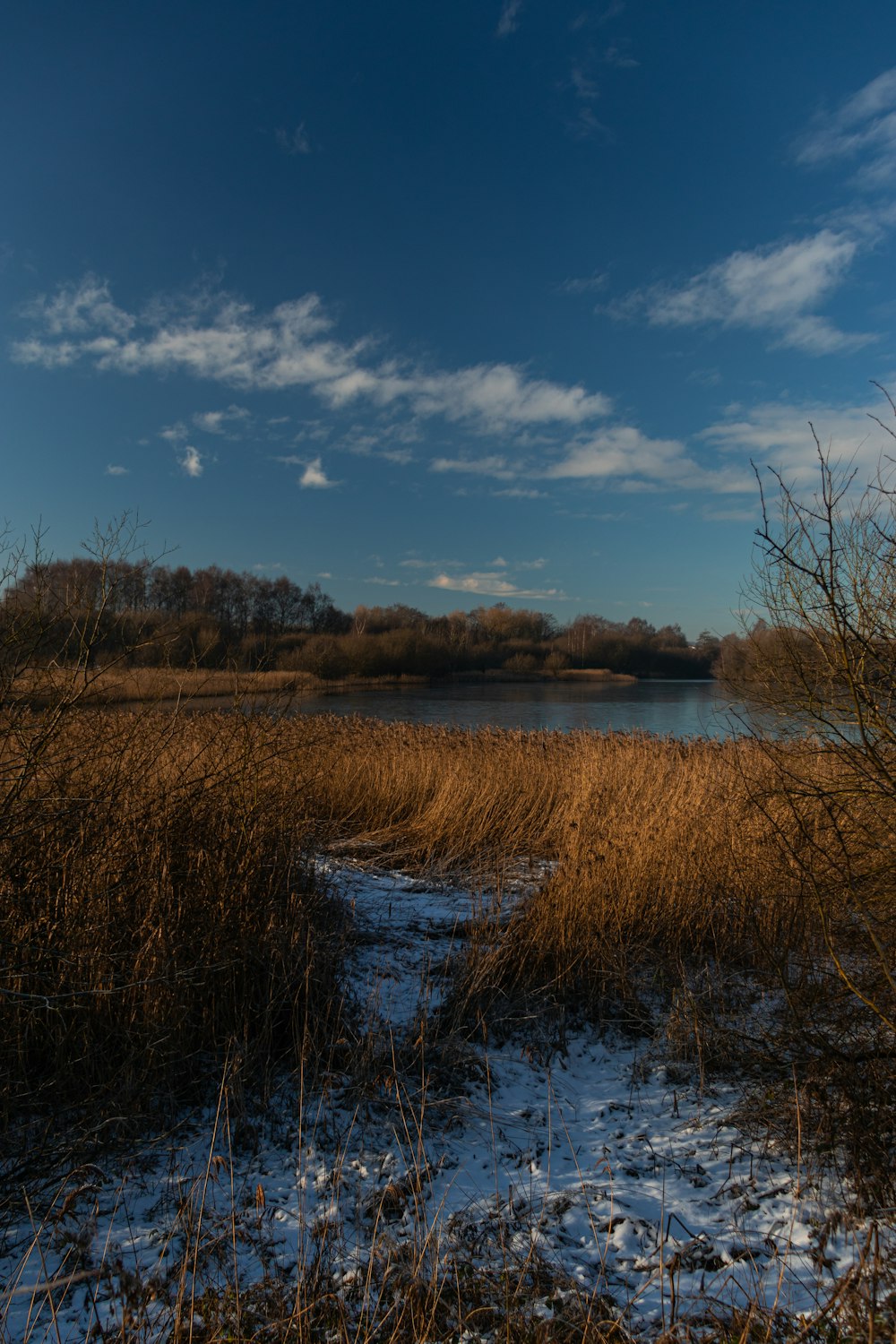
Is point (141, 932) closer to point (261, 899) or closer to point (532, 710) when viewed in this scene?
point (261, 899)

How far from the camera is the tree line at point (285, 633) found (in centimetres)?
301

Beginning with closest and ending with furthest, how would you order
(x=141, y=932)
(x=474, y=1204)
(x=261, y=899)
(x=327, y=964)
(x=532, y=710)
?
(x=474, y=1204) → (x=141, y=932) → (x=327, y=964) → (x=261, y=899) → (x=532, y=710)

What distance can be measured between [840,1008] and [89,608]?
3.64m

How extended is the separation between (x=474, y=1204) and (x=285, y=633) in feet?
119

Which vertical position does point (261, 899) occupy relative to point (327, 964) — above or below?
above

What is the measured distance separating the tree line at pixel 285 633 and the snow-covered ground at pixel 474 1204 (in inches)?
75.5

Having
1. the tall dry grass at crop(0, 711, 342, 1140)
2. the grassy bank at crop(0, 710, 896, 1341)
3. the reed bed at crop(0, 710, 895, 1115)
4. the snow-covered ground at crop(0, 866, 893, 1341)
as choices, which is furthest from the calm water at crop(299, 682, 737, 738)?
the snow-covered ground at crop(0, 866, 893, 1341)

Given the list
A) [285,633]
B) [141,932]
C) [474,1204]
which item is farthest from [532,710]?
[474,1204]

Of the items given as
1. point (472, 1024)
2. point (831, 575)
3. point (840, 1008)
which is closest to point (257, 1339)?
point (472, 1024)

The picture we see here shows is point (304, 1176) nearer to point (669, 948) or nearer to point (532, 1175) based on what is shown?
point (532, 1175)

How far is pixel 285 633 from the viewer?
3722cm

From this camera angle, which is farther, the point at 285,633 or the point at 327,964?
the point at 285,633

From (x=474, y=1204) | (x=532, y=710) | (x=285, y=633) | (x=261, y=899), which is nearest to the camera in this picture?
(x=474, y=1204)

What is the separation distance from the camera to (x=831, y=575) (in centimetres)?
258
